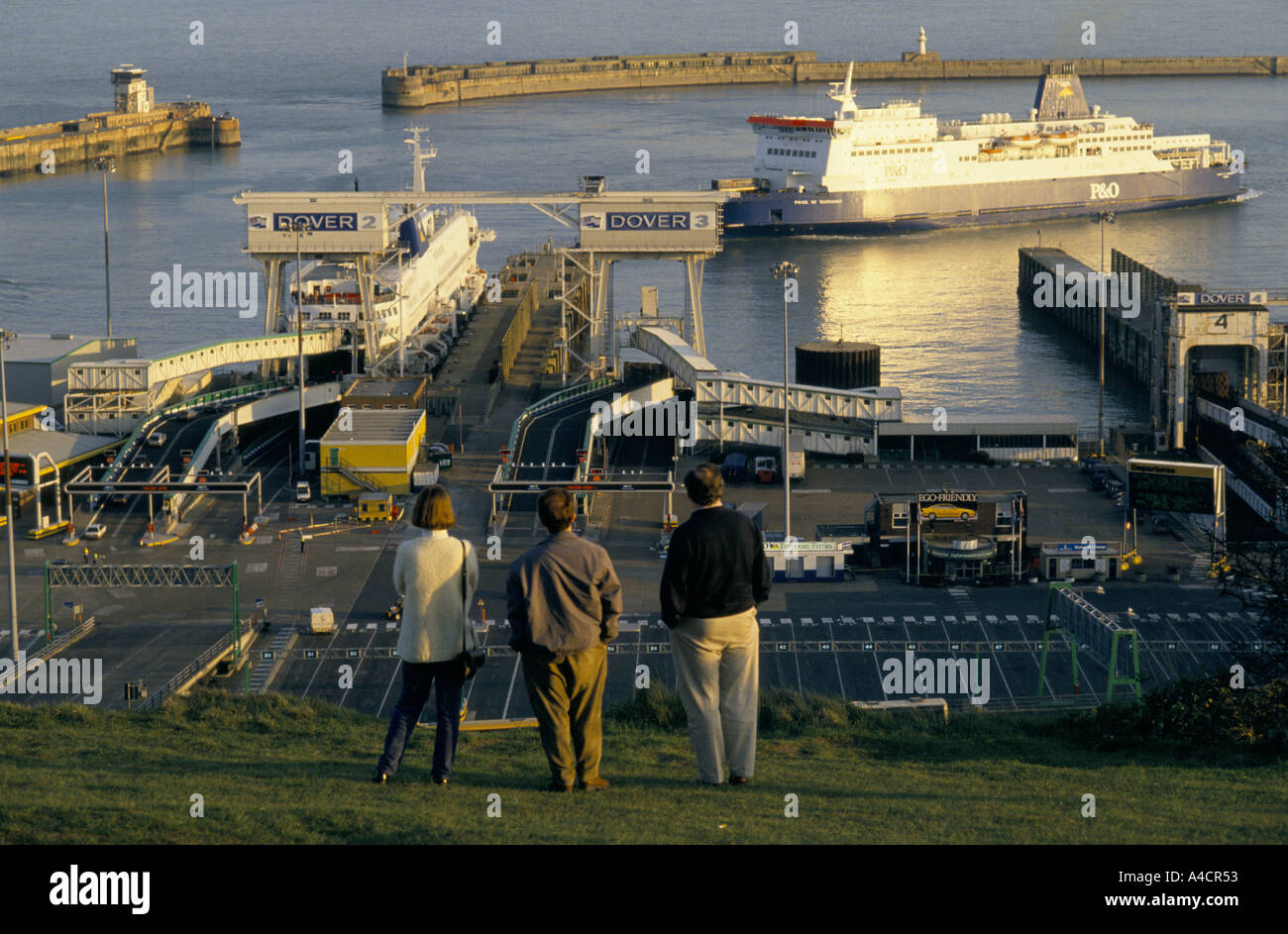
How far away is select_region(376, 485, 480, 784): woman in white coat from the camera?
41.2ft

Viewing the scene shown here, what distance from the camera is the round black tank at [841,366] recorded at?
64.2m

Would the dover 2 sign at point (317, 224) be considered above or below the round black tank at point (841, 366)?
above

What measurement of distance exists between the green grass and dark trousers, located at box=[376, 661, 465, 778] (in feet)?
0.71

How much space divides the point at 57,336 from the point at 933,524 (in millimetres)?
35118

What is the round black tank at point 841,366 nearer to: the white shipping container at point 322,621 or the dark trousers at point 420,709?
the white shipping container at point 322,621

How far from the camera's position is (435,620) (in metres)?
12.7

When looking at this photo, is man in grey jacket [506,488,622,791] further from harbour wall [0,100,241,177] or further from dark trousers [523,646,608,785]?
harbour wall [0,100,241,177]

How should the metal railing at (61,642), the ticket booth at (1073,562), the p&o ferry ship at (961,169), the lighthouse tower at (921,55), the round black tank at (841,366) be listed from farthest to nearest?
the lighthouse tower at (921,55)
the p&o ferry ship at (961,169)
the round black tank at (841,366)
the ticket booth at (1073,562)
the metal railing at (61,642)

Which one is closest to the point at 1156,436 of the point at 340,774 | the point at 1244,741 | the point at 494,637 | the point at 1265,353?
the point at 1265,353

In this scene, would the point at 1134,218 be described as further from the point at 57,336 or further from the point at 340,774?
the point at 340,774

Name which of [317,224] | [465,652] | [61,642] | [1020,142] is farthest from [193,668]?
[1020,142]

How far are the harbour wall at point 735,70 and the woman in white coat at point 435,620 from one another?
503ft

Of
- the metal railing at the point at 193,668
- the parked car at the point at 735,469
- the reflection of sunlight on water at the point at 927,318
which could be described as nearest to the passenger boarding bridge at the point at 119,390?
the parked car at the point at 735,469
